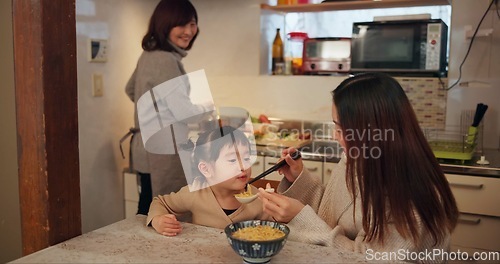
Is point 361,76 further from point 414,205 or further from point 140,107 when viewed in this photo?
point 140,107

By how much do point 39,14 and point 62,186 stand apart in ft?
1.43

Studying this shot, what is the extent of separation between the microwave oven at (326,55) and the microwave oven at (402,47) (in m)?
0.16

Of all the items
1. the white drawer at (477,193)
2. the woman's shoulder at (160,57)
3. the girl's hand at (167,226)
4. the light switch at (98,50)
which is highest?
the light switch at (98,50)

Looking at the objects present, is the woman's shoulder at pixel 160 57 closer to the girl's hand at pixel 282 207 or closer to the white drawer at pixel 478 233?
the girl's hand at pixel 282 207

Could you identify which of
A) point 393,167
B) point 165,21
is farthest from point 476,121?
point 165,21

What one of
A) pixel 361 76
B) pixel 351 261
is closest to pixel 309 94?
pixel 361 76

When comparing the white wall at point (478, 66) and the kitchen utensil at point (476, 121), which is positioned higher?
the white wall at point (478, 66)

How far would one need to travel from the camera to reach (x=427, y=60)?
8.11 feet

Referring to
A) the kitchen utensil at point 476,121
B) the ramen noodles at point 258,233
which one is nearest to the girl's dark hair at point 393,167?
the ramen noodles at point 258,233

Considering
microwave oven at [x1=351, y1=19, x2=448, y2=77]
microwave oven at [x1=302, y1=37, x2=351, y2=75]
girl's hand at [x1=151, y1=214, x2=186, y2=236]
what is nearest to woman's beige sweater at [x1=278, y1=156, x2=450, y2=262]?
girl's hand at [x1=151, y1=214, x2=186, y2=236]

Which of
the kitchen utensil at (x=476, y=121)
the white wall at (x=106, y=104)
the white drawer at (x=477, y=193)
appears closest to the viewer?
the white drawer at (x=477, y=193)

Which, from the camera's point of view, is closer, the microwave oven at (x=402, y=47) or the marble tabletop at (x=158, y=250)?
the marble tabletop at (x=158, y=250)

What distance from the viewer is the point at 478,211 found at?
2160 mm

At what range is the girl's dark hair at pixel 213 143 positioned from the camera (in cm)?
154
